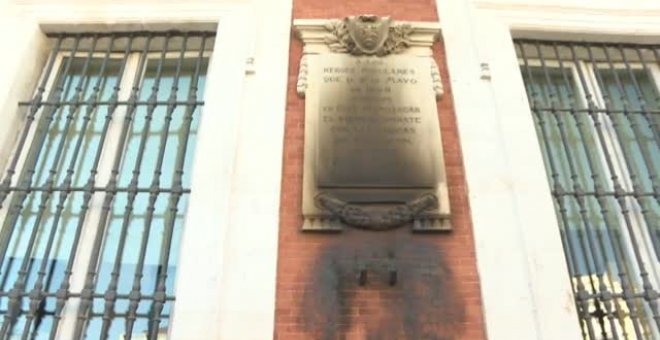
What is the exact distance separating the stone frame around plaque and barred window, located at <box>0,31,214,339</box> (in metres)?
1.01

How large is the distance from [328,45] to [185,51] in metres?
1.37

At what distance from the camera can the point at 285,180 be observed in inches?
179

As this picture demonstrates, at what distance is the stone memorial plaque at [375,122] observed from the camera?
4.46 metres

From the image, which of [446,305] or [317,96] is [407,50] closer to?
[317,96]

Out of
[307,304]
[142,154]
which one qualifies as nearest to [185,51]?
[142,154]

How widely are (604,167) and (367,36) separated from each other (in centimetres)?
228

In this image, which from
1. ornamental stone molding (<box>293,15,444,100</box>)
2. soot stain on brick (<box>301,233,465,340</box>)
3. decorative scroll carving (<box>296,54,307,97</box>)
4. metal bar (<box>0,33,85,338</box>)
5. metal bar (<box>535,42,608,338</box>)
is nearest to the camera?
soot stain on brick (<box>301,233,465,340</box>)

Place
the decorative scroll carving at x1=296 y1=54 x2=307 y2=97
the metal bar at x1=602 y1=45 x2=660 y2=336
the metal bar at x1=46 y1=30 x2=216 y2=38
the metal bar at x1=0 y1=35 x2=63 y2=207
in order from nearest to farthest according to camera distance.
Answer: the metal bar at x1=602 y1=45 x2=660 y2=336, the metal bar at x1=0 y1=35 x2=63 y2=207, the decorative scroll carving at x1=296 y1=54 x2=307 y2=97, the metal bar at x1=46 y1=30 x2=216 y2=38

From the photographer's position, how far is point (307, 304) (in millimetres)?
4043

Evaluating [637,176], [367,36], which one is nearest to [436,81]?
[367,36]

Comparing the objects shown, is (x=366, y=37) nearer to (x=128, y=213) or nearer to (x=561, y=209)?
(x=561, y=209)

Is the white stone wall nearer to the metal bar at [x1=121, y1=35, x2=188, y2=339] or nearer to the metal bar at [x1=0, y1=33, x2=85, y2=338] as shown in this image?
the metal bar at [x1=121, y1=35, x2=188, y2=339]

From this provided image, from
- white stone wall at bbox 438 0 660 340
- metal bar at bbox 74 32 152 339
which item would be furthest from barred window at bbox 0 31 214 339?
white stone wall at bbox 438 0 660 340

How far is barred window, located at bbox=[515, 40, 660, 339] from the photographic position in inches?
166
